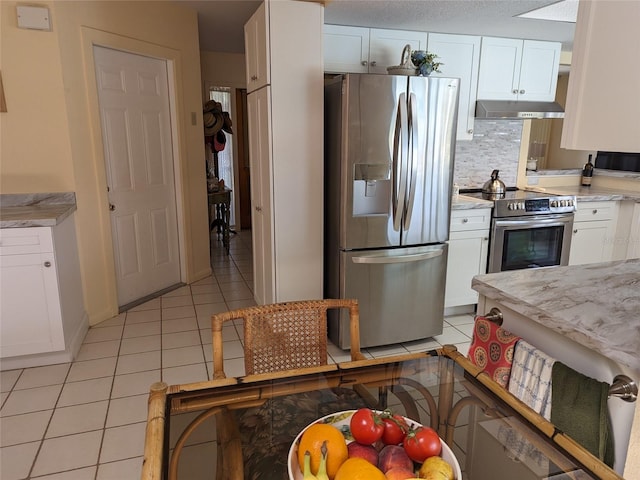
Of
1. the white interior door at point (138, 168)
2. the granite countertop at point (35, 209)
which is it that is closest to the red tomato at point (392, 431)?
the granite countertop at point (35, 209)

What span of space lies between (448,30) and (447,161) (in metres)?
1.28

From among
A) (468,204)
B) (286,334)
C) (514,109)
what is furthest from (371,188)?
(514,109)

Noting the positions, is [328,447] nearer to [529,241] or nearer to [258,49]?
[258,49]

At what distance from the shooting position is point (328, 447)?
0.92 meters

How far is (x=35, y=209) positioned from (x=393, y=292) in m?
2.39

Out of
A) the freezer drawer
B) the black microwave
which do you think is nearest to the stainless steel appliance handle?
the freezer drawer

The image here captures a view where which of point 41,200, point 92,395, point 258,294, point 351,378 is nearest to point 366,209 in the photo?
point 258,294

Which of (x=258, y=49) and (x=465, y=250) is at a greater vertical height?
(x=258, y=49)

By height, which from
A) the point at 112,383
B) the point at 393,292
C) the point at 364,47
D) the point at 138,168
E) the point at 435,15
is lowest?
the point at 112,383

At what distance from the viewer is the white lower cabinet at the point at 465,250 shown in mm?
3377

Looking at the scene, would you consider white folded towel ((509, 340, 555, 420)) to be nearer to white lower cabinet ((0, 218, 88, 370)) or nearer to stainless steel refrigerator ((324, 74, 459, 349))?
stainless steel refrigerator ((324, 74, 459, 349))

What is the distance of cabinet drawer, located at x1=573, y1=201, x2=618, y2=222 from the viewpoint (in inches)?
147

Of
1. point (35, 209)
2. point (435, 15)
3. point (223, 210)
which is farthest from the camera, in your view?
point (223, 210)

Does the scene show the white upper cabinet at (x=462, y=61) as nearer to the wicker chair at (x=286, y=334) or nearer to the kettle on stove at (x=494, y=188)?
the kettle on stove at (x=494, y=188)
